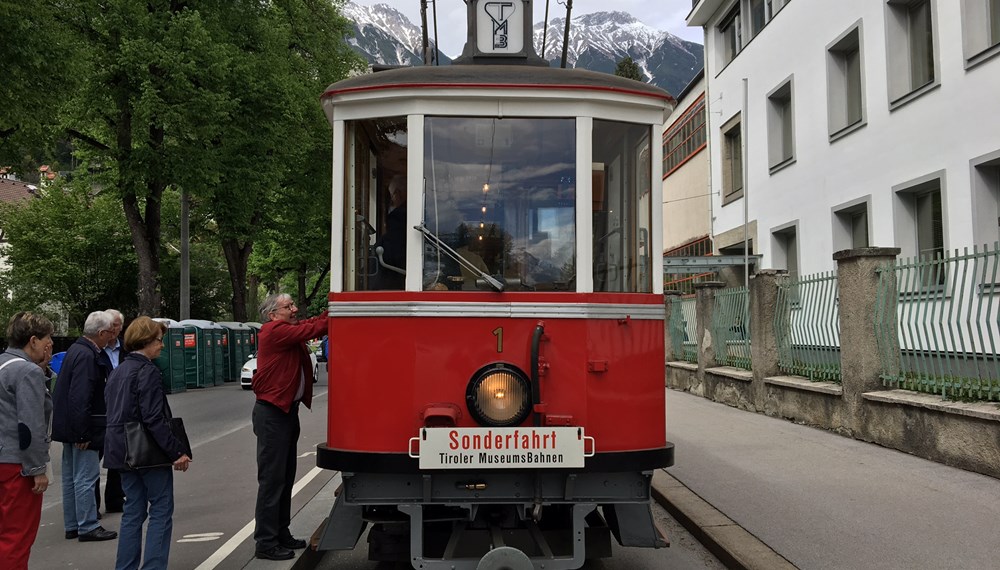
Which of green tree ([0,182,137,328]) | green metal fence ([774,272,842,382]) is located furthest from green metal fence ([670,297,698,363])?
green tree ([0,182,137,328])

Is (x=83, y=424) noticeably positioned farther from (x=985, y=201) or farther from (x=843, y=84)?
(x=843, y=84)

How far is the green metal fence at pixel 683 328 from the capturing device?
1952 centimetres

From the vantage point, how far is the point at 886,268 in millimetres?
10078

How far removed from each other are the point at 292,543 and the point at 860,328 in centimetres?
714

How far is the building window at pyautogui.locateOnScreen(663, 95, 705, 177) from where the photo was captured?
28.6 m

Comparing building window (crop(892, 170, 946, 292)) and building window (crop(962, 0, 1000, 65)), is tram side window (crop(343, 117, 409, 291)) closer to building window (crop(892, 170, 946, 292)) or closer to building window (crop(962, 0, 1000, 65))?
building window (crop(962, 0, 1000, 65))

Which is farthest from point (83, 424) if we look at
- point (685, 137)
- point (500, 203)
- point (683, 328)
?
point (685, 137)

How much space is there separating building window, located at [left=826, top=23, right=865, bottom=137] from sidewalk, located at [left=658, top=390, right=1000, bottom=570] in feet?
28.7

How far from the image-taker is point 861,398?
33.5 feet

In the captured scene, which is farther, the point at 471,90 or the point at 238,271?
the point at 238,271

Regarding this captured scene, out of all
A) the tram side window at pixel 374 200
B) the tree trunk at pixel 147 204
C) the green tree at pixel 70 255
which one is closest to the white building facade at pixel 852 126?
the tram side window at pixel 374 200

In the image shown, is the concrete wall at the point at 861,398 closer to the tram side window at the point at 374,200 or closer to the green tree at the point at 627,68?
the tram side window at the point at 374,200

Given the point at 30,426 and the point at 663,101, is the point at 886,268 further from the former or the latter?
the point at 30,426

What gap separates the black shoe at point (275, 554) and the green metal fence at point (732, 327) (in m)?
10.6
